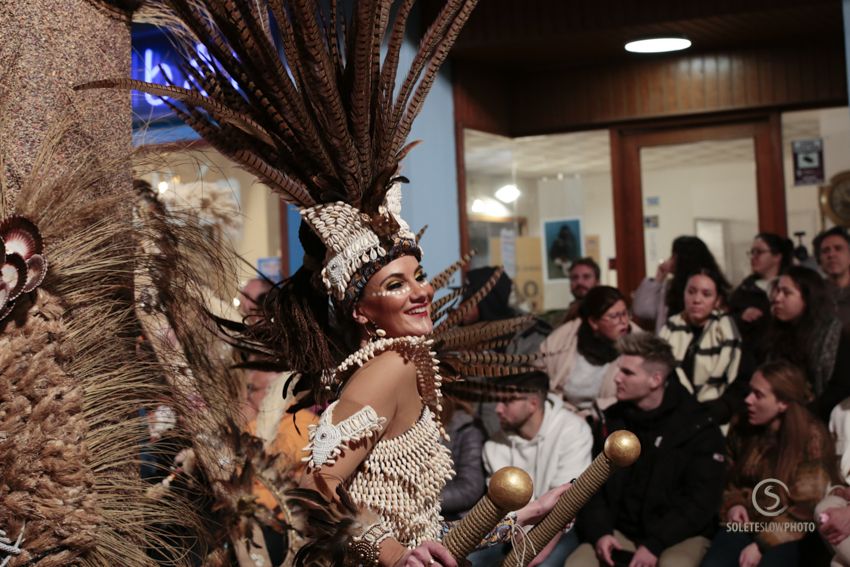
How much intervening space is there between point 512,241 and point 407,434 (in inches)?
171

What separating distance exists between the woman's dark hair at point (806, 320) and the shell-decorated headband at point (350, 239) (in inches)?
106

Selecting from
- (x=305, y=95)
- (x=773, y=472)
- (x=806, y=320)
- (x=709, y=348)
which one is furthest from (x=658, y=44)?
(x=305, y=95)

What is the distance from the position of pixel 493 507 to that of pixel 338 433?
16.8 inches

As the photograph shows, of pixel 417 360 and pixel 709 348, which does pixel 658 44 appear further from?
pixel 417 360

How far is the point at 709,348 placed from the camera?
4.79 metres

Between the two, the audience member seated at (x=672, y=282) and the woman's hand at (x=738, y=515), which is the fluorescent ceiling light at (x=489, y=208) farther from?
the woman's hand at (x=738, y=515)

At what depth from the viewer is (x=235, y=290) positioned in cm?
253

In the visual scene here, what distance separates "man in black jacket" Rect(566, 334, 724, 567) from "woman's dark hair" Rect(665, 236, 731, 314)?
3.86ft

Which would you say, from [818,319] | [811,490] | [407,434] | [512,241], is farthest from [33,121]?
[512,241]

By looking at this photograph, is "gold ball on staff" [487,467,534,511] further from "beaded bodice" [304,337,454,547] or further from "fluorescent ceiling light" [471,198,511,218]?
"fluorescent ceiling light" [471,198,511,218]

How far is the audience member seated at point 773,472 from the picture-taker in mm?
3830

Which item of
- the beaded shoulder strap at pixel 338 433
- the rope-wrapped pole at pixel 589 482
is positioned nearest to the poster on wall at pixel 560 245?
the beaded shoulder strap at pixel 338 433

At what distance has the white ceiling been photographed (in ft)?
19.8

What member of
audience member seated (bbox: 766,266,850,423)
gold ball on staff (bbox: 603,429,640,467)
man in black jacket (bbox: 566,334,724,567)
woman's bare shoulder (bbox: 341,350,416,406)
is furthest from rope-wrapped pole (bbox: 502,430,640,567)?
audience member seated (bbox: 766,266,850,423)
